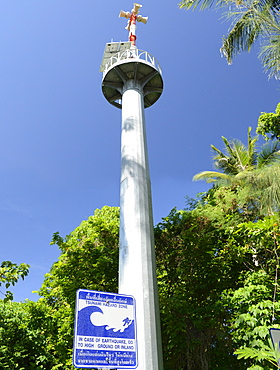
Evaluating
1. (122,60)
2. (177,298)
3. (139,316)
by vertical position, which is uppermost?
(122,60)

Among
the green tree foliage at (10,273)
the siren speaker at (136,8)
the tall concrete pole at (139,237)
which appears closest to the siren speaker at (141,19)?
the siren speaker at (136,8)

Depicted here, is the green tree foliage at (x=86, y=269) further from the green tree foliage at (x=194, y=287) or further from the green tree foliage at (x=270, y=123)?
the green tree foliage at (x=270, y=123)

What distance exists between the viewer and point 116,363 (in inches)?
106

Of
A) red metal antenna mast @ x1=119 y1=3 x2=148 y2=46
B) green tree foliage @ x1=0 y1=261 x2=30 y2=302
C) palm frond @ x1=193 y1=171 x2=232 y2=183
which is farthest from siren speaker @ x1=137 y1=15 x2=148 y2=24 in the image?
green tree foliage @ x1=0 y1=261 x2=30 y2=302

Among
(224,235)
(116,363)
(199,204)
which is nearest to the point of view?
(116,363)

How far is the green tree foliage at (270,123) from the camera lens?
14.2 m

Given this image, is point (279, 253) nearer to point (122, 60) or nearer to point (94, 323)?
point (94, 323)

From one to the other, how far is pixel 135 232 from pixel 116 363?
500 cm

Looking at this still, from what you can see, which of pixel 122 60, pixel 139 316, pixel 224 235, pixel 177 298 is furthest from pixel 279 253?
pixel 122 60

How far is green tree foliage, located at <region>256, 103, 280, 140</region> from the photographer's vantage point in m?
14.2

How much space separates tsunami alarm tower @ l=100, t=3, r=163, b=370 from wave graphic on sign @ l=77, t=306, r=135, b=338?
3.65m

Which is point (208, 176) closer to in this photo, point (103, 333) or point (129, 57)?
point (129, 57)

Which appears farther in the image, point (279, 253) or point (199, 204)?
point (199, 204)

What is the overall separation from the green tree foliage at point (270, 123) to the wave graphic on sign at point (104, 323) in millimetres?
13593
